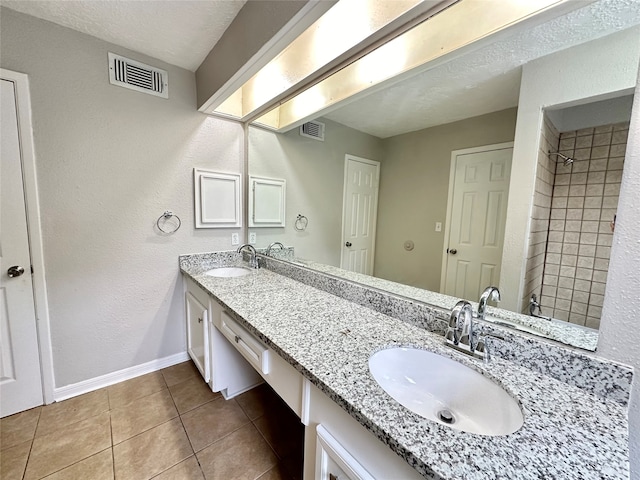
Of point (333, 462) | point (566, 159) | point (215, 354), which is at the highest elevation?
point (566, 159)

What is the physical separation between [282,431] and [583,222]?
172 cm

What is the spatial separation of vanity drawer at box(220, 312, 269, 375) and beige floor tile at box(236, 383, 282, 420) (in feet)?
2.09

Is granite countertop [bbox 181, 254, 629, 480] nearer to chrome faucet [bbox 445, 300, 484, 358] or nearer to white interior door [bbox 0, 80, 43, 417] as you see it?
chrome faucet [bbox 445, 300, 484, 358]

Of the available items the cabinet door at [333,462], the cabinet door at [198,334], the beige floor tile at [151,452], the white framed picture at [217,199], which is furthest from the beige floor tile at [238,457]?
the white framed picture at [217,199]

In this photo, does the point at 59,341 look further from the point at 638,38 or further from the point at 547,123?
the point at 638,38

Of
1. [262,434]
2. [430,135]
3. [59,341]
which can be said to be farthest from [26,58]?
[262,434]

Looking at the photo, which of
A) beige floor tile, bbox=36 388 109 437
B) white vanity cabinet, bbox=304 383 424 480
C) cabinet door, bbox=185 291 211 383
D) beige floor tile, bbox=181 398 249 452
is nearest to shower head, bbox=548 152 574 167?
white vanity cabinet, bbox=304 383 424 480

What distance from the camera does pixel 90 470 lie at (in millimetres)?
1216

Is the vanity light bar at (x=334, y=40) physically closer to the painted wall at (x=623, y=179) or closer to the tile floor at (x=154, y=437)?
the painted wall at (x=623, y=179)

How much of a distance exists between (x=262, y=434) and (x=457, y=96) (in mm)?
2036

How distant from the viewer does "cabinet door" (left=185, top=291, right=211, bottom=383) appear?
1.65 m

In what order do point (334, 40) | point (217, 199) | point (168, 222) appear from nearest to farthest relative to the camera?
point (334, 40)
point (168, 222)
point (217, 199)

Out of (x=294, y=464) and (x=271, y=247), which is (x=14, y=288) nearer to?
(x=271, y=247)

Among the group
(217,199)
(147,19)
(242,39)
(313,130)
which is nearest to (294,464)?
(217,199)
